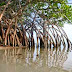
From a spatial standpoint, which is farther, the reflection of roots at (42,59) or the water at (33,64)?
the reflection of roots at (42,59)

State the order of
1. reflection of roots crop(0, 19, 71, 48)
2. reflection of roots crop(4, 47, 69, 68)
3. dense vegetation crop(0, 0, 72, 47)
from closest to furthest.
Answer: reflection of roots crop(4, 47, 69, 68) → dense vegetation crop(0, 0, 72, 47) → reflection of roots crop(0, 19, 71, 48)

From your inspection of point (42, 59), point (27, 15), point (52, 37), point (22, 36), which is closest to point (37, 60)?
point (42, 59)

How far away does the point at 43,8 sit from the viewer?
310 inches

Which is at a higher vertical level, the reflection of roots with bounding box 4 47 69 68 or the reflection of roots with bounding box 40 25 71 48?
the reflection of roots with bounding box 40 25 71 48

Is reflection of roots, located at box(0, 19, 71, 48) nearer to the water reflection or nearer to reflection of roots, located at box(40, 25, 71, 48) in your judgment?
reflection of roots, located at box(40, 25, 71, 48)

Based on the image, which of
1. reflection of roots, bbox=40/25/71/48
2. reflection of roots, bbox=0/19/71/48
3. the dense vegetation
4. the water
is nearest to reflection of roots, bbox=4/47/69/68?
the water

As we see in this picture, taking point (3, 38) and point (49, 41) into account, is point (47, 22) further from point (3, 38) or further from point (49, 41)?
point (3, 38)

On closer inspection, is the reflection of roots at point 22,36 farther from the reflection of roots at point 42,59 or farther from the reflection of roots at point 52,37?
the reflection of roots at point 42,59

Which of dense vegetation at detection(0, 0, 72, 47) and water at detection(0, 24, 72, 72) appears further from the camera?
dense vegetation at detection(0, 0, 72, 47)

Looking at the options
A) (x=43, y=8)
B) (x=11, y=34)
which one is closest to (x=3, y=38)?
(x=11, y=34)

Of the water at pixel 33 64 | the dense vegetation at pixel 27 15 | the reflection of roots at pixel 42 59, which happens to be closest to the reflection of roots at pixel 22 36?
the dense vegetation at pixel 27 15

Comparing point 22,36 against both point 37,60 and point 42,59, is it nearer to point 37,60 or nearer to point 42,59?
point 42,59

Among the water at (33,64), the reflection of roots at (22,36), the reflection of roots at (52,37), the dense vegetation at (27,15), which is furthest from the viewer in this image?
the reflection of roots at (52,37)

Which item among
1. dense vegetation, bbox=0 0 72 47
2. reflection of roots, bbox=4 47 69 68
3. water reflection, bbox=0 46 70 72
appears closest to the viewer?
water reflection, bbox=0 46 70 72
